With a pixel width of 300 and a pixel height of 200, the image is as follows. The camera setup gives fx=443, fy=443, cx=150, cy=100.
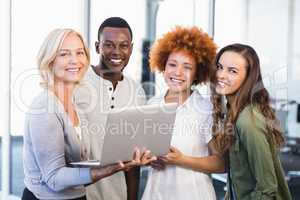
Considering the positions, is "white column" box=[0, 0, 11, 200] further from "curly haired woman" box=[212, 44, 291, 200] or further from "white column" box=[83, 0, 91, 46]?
"curly haired woman" box=[212, 44, 291, 200]

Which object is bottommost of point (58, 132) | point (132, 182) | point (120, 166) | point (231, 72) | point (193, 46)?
point (132, 182)

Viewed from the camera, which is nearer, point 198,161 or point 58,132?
point 58,132

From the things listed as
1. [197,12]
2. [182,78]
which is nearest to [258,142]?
[182,78]

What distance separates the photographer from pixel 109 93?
2.30 m

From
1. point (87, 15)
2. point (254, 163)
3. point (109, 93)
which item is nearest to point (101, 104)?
point (109, 93)

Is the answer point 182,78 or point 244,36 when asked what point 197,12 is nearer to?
point 244,36

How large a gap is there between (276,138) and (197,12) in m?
2.81

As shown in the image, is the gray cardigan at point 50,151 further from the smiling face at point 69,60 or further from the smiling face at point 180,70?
the smiling face at point 180,70

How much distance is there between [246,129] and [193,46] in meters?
0.45

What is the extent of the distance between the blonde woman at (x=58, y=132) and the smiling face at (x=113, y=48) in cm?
41

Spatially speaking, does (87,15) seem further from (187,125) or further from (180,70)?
(187,125)

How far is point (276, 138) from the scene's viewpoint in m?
1.94

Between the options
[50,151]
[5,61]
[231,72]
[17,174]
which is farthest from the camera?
[17,174]

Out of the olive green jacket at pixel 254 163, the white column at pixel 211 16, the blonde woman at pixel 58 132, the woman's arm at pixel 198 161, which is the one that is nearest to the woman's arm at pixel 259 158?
the olive green jacket at pixel 254 163
